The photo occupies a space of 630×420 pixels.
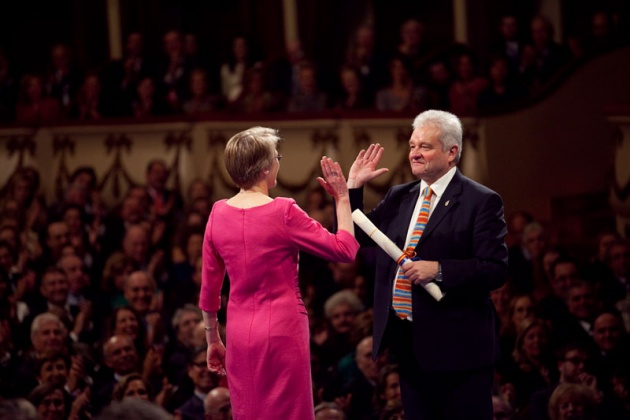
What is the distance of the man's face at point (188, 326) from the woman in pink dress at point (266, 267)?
8.16 feet

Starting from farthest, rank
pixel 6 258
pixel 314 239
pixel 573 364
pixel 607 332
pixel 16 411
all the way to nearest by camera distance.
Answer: pixel 6 258
pixel 607 332
pixel 573 364
pixel 314 239
pixel 16 411

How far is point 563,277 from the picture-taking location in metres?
6.74

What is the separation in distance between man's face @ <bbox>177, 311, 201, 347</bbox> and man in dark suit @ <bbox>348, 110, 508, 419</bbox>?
8.42 ft

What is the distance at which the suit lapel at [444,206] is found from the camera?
367 centimetres

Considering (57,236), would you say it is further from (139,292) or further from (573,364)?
(573,364)

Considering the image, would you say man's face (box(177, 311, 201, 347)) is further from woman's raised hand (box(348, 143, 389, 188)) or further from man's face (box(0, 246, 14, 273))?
woman's raised hand (box(348, 143, 389, 188))

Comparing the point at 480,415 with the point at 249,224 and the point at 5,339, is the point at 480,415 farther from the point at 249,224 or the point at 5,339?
the point at 5,339

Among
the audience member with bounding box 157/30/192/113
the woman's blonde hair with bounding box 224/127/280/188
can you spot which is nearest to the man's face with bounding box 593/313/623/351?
the woman's blonde hair with bounding box 224/127/280/188

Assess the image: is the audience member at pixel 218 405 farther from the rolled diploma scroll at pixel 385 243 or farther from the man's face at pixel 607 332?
the man's face at pixel 607 332

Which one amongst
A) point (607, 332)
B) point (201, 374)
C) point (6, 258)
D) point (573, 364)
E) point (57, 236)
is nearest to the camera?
point (201, 374)

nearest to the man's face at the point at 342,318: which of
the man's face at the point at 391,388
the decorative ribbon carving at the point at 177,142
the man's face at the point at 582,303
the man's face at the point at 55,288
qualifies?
the man's face at the point at 391,388

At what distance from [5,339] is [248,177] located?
296cm

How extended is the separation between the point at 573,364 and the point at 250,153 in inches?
110

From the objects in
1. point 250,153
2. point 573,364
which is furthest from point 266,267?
point 573,364
